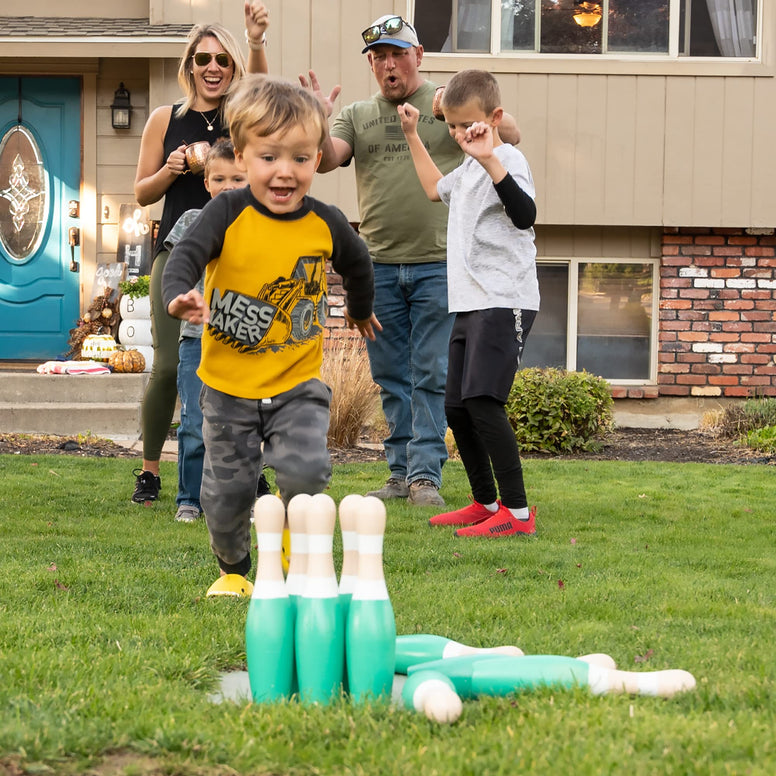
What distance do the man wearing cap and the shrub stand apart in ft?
9.23

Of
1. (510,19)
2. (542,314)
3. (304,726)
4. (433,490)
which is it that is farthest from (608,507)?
(510,19)

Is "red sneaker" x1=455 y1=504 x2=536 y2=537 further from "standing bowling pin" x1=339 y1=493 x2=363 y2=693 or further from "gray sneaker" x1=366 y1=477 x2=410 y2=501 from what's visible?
"standing bowling pin" x1=339 y1=493 x2=363 y2=693

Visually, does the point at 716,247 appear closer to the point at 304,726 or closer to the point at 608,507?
the point at 608,507

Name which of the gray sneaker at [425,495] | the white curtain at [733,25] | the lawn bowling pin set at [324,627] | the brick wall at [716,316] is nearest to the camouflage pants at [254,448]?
the lawn bowling pin set at [324,627]

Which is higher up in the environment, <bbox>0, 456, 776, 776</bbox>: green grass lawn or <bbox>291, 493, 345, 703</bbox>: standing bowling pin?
<bbox>291, 493, 345, 703</bbox>: standing bowling pin

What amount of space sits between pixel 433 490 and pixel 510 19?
245 inches

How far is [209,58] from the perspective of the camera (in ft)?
16.3

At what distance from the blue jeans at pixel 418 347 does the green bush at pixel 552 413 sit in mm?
3178

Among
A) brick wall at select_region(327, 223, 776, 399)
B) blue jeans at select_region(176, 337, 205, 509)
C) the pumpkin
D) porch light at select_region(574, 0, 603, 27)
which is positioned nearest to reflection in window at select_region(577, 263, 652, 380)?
brick wall at select_region(327, 223, 776, 399)

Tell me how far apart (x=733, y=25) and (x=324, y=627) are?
31.8 ft

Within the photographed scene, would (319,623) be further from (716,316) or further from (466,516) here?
(716,316)

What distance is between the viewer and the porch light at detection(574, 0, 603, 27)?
10531mm

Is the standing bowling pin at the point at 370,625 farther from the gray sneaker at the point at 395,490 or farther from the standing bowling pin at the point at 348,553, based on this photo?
the gray sneaker at the point at 395,490

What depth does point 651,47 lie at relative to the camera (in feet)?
34.7
